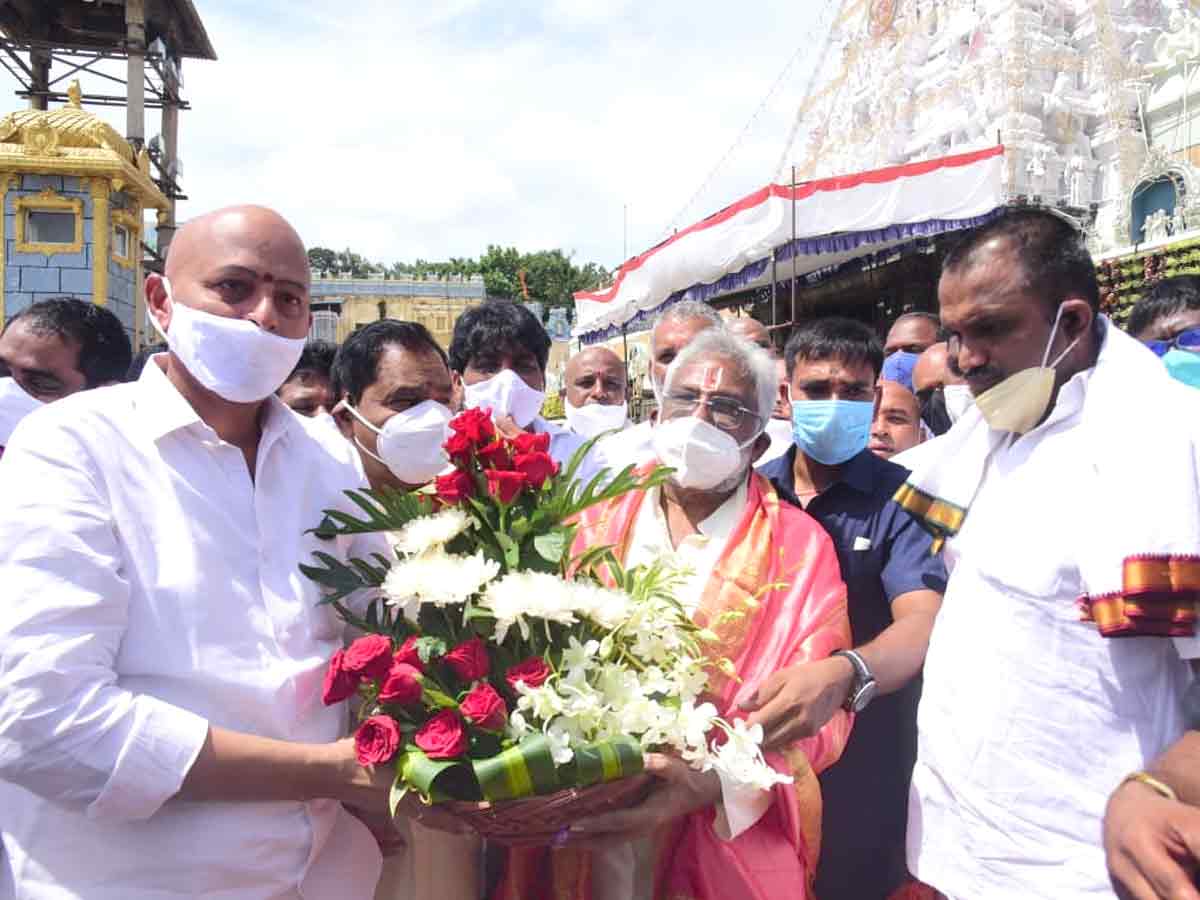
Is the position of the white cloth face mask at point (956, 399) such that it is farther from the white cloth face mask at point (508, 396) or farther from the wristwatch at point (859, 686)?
the wristwatch at point (859, 686)

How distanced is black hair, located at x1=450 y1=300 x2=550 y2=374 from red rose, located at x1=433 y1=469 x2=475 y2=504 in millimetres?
2193

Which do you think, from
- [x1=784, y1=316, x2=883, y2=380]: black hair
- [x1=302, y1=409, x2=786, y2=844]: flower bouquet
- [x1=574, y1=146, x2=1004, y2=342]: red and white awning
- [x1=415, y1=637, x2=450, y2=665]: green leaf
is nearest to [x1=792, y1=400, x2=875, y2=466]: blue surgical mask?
[x1=784, y1=316, x2=883, y2=380]: black hair

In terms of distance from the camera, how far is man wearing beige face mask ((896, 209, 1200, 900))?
166 centimetres

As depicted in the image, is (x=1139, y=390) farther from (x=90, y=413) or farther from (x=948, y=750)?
(x=90, y=413)

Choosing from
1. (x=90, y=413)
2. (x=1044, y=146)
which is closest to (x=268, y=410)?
(x=90, y=413)

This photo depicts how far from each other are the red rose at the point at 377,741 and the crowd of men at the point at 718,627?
0.09 m

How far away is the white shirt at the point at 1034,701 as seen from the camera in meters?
1.76

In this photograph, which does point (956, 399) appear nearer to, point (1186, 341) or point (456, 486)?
point (1186, 341)

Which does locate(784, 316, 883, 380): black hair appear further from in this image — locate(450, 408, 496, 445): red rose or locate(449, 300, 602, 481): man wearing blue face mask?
locate(450, 408, 496, 445): red rose

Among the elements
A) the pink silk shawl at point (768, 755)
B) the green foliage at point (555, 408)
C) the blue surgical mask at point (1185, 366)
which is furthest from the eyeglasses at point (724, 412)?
the green foliage at point (555, 408)

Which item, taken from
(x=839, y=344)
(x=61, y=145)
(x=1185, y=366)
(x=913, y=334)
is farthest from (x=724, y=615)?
(x=61, y=145)

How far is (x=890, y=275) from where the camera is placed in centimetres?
1237

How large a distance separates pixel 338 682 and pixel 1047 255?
1767 millimetres

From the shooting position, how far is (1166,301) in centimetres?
385
